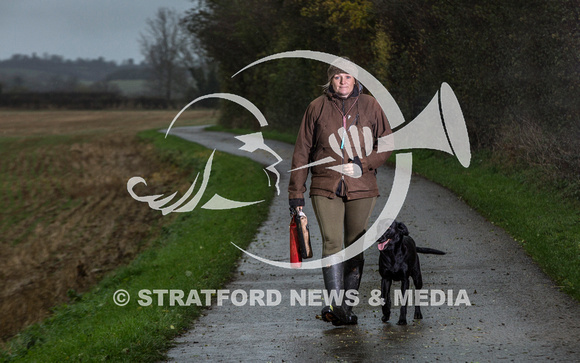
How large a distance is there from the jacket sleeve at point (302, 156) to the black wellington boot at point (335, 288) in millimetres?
686

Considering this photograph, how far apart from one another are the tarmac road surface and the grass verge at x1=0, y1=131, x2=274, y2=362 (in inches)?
12.9

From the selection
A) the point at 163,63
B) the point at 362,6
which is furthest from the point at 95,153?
the point at 163,63

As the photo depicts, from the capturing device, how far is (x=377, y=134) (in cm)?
689

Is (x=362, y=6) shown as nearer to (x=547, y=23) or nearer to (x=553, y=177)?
(x=547, y=23)

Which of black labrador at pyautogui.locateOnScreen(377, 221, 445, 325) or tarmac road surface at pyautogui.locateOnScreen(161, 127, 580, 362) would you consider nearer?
tarmac road surface at pyautogui.locateOnScreen(161, 127, 580, 362)

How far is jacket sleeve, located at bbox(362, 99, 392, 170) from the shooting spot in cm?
680

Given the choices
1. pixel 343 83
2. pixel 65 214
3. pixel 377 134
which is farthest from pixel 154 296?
pixel 65 214

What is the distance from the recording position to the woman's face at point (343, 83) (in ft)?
22.0

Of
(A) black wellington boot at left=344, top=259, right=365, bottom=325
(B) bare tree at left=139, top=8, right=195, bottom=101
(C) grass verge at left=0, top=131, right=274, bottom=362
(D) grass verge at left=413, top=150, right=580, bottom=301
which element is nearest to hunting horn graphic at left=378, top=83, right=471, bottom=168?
(D) grass verge at left=413, top=150, right=580, bottom=301

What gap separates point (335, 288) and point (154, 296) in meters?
3.89

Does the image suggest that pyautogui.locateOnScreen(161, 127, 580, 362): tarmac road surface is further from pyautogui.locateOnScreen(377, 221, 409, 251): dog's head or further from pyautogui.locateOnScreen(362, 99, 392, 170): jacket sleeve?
pyautogui.locateOnScreen(362, 99, 392, 170): jacket sleeve


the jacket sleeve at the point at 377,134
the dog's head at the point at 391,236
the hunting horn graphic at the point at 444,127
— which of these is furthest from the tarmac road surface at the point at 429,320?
the hunting horn graphic at the point at 444,127

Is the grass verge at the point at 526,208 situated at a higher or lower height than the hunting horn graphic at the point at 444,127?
lower

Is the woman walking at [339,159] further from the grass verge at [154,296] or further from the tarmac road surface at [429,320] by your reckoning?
the grass verge at [154,296]
